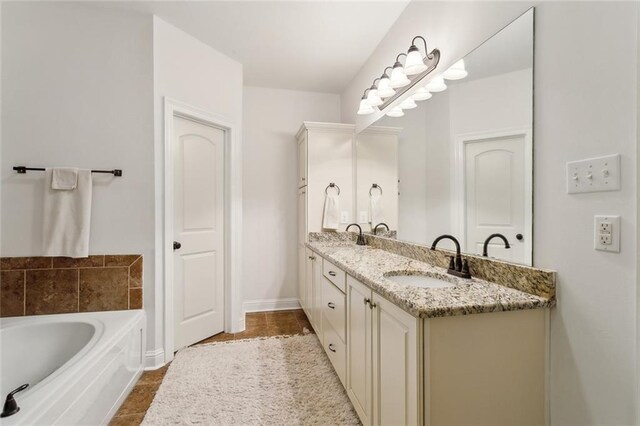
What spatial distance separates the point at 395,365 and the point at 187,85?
97.0 inches

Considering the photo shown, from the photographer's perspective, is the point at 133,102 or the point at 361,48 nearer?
the point at 133,102

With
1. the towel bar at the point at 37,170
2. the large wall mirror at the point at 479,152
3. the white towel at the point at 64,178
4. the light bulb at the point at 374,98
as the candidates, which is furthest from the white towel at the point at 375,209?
the white towel at the point at 64,178

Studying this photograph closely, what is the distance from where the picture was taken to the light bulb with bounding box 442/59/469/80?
1.48m

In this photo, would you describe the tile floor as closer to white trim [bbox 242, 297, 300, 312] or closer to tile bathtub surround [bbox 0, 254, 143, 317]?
white trim [bbox 242, 297, 300, 312]

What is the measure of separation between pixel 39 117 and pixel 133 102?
0.60 metres

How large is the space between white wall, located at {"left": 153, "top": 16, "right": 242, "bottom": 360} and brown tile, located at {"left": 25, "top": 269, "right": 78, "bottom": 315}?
490 millimetres

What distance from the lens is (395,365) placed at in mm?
1085

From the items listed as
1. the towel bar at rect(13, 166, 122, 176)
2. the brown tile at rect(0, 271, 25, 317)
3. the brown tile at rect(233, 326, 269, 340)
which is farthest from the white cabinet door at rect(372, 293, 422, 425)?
the brown tile at rect(0, 271, 25, 317)

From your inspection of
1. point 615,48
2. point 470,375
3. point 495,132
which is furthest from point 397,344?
point 615,48

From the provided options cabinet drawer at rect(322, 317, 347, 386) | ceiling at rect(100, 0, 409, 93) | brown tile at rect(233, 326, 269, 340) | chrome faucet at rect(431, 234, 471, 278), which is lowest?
brown tile at rect(233, 326, 269, 340)

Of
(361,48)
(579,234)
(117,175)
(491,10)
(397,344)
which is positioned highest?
(361,48)

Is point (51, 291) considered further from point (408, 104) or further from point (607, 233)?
point (607, 233)

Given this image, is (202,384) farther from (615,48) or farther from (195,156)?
(615,48)

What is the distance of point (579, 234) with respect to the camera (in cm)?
96
